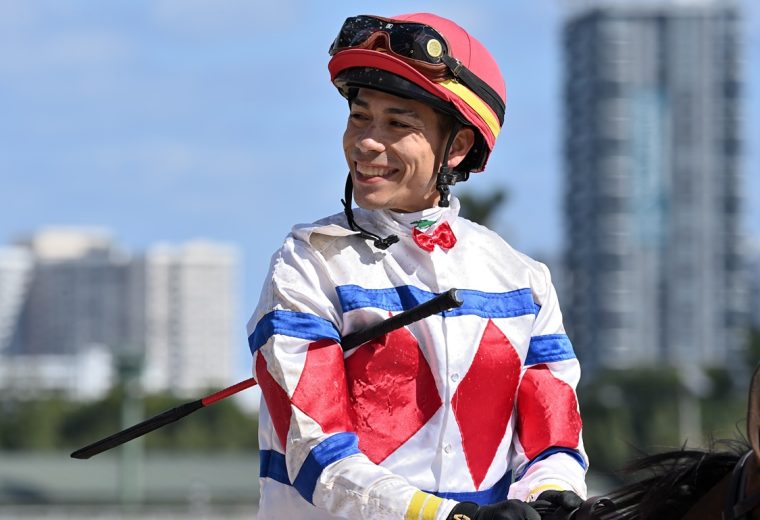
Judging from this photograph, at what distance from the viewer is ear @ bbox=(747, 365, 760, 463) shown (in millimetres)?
2529

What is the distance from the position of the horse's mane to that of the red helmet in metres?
1.08

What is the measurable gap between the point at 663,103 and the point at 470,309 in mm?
134819

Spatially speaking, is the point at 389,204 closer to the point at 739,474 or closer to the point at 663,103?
the point at 739,474

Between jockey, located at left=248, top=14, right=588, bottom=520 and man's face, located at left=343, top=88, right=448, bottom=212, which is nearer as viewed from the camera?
jockey, located at left=248, top=14, right=588, bottom=520

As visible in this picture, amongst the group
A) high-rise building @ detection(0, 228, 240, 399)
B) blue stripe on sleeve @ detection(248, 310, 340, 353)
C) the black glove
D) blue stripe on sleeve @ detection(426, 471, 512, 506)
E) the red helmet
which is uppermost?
the red helmet

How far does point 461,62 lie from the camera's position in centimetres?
374

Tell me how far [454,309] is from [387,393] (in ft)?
0.80

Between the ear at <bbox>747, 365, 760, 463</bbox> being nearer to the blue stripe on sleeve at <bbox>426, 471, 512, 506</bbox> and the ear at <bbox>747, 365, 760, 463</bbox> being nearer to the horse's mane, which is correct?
the horse's mane

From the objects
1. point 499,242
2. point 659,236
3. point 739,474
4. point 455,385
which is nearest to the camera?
point 739,474

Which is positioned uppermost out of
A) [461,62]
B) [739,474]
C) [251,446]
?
[461,62]

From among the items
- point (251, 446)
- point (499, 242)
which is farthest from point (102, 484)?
point (499, 242)

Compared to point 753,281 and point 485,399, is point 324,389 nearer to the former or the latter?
point 485,399

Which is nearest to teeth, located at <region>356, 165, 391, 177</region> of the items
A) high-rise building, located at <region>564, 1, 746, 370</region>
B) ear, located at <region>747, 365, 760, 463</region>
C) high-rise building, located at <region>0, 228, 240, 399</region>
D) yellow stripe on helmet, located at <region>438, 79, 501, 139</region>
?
yellow stripe on helmet, located at <region>438, 79, 501, 139</region>

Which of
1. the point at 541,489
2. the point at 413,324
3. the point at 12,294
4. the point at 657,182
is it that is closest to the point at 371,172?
the point at 413,324
